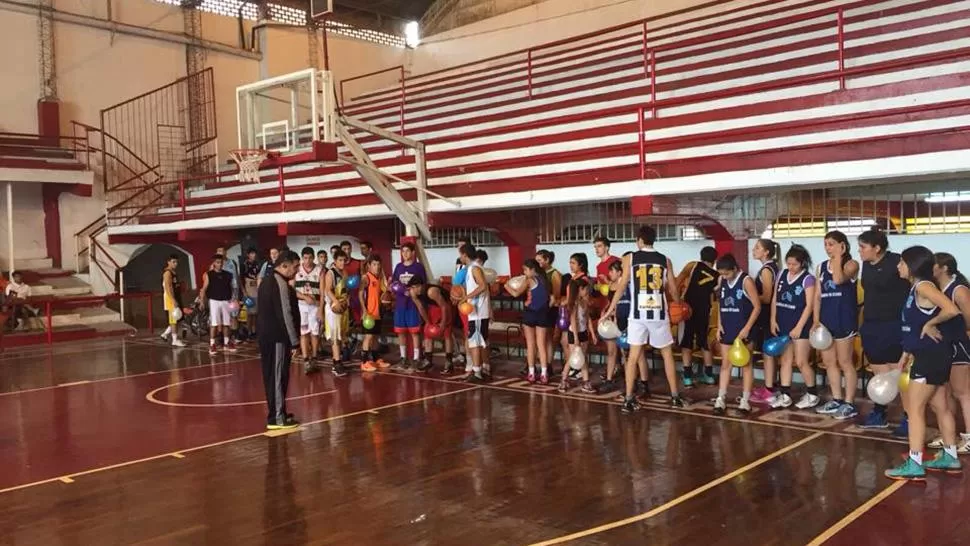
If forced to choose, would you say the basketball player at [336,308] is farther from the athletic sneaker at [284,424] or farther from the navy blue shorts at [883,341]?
the navy blue shorts at [883,341]

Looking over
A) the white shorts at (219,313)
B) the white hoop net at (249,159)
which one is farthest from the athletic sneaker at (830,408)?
the white shorts at (219,313)

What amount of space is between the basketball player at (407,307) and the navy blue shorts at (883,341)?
557 cm

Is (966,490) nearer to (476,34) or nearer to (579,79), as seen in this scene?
(579,79)

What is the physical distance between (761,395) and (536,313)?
106 inches

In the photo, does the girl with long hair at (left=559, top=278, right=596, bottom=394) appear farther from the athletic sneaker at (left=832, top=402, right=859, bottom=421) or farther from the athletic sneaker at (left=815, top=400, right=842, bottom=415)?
the athletic sneaker at (left=832, top=402, right=859, bottom=421)

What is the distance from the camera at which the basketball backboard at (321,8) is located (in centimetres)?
1107

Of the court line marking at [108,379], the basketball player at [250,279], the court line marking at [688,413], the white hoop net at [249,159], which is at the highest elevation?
the white hoop net at [249,159]

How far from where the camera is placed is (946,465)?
544cm

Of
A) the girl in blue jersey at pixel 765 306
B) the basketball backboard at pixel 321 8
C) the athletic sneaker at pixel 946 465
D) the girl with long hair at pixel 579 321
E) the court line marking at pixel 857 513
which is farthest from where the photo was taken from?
the basketball backboard at pixel 321 8

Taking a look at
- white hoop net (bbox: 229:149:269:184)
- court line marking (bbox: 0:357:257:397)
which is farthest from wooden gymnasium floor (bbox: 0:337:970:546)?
white hoop net (bbox: 229:149:269:184)

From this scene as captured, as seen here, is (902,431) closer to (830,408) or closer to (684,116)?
(830,408)

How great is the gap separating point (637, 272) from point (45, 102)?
15344 millimetres

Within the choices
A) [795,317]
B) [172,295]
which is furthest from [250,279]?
[795,317]

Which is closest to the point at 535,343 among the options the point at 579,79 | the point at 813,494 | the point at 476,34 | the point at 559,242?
the point at 559,242
